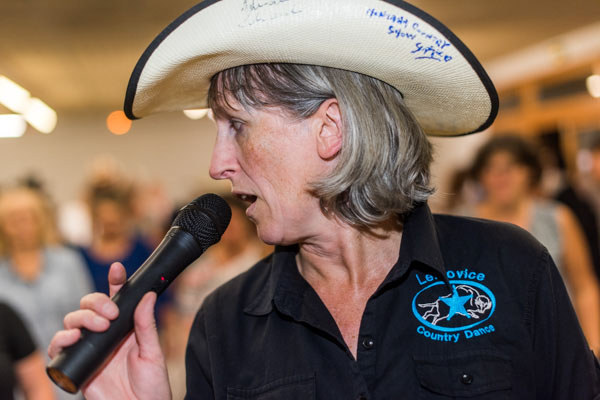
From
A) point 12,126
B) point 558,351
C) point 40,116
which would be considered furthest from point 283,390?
point 12,126

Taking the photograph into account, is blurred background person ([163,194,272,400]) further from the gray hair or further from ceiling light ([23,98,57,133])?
ceiling light ([23,98,57,133])

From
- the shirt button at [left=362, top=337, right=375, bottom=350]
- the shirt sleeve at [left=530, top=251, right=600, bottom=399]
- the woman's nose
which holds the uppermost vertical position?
the woman's nose

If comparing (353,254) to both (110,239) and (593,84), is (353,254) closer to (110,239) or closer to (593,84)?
(110,239)

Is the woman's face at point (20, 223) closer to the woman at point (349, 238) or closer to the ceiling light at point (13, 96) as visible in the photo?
the woman at point (349, 238)

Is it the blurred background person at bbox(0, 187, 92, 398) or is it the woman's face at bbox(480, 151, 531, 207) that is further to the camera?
the blurred background person at bbox(0, 187, 92, 398)

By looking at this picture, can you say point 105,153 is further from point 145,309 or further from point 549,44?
point 145,309

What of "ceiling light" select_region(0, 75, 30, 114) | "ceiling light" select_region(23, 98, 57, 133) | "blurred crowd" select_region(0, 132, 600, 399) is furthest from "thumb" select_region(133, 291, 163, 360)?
"ceiling light" select_region(23, 98, 57, 133)

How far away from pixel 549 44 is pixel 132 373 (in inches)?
310

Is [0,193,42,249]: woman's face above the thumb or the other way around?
the other way around

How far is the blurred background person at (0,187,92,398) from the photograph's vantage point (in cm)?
333

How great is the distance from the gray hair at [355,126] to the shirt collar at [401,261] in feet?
0.20

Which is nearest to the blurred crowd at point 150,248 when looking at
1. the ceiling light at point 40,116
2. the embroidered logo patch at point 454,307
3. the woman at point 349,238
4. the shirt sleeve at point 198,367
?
the shirt sleeve at point 198,367

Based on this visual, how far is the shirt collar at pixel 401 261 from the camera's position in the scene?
1366 mm

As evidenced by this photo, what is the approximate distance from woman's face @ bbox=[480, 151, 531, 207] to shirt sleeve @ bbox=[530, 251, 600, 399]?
1943 millimetres
